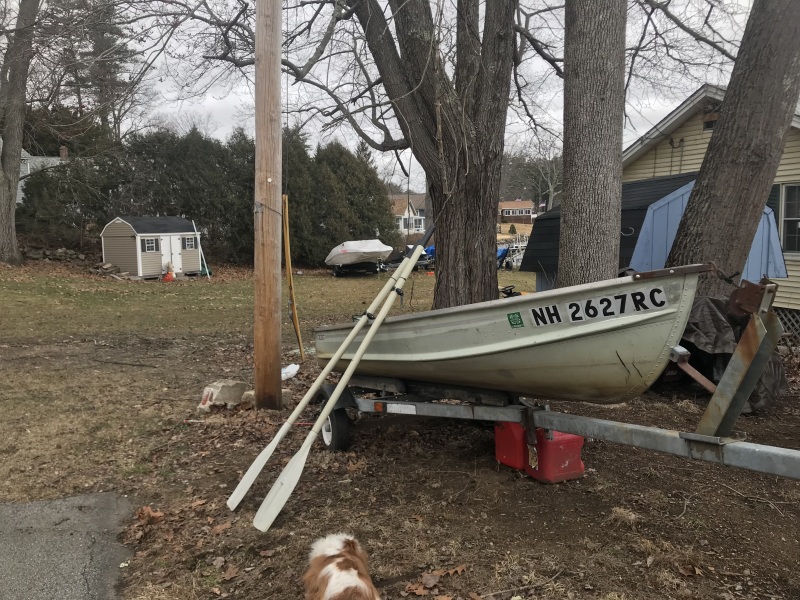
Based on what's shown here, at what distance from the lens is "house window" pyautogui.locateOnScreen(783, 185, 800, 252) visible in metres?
11.4

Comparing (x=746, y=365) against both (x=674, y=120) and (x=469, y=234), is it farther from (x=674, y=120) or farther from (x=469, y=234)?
(x=674, y=120)

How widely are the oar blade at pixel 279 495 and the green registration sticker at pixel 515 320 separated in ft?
4.69

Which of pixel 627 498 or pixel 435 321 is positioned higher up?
pixel 435 321

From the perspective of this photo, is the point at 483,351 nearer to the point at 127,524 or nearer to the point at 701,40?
the point at 127,524

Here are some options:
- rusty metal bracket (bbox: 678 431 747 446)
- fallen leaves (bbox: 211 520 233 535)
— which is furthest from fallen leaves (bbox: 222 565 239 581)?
rusty metal bracket (bbox: 678 431 747 446)

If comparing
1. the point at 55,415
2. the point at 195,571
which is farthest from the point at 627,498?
the point at 55,415

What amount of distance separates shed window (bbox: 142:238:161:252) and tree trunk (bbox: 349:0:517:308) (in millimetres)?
18975

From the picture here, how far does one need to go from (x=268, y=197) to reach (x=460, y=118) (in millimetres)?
1998

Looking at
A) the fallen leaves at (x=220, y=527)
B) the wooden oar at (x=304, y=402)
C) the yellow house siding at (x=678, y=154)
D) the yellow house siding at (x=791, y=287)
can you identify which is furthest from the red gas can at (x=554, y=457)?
the yellow house siding at (x=678, y=154)

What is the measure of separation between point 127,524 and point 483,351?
2420 millimetres

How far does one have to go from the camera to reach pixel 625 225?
10.3m

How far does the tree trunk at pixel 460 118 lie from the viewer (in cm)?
602

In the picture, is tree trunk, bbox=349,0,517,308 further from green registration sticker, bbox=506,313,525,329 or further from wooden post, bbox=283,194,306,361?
green registration sticker, bbox=506,313,525,329

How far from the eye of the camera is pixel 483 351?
3.62 m
